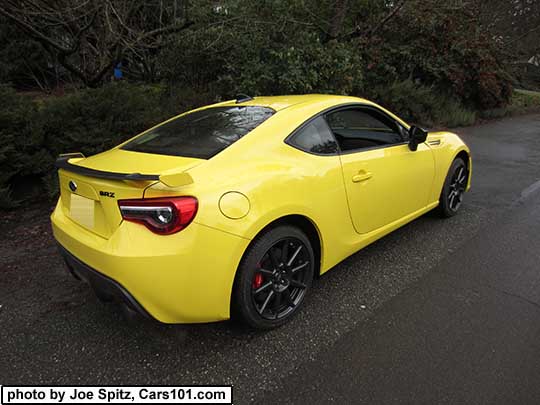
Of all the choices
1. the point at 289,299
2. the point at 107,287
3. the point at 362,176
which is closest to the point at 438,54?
the point at 362,176

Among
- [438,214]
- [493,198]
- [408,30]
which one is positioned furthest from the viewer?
[408,30]

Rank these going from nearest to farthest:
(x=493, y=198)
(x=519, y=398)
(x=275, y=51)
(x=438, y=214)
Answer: (x=519, y=398) < (x=438, y=214) < (x=493, y=198) < (x=275, y=51)

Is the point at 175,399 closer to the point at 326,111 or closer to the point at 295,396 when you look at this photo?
the point at 295,396

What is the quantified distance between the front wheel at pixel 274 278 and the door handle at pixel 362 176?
2.06ft

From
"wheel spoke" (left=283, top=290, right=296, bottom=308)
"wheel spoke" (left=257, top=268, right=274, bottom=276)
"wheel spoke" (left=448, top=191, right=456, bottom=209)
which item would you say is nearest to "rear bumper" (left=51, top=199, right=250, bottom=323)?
"wheel spoke" (left=257, top=268, right=274, bottom=276)

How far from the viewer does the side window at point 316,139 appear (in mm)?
2477

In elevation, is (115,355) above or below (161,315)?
below

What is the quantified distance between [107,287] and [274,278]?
951 mm

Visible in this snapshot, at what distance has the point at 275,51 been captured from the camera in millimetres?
7285

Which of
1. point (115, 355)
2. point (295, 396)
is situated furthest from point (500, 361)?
point (115, 355)

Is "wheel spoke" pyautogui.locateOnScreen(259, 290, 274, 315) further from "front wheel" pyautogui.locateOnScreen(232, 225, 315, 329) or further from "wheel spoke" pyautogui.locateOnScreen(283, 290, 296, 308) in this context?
"wheel spoke" pyautogui.locateOnScreen(283, 290, 296, 308)

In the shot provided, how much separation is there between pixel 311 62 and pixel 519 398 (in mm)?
7082

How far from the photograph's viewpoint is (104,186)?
1.96 meters

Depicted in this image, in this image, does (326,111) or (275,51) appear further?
(275,51)
